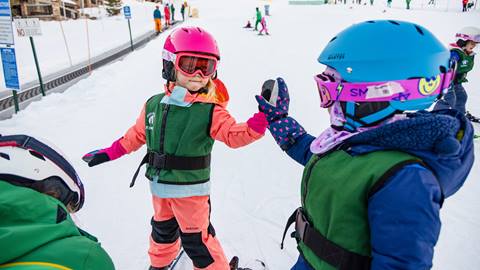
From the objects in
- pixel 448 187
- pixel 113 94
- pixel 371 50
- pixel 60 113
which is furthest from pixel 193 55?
pixel 113 94

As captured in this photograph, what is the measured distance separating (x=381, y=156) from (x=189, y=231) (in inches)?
65.7

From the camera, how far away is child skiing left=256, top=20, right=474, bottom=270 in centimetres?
110

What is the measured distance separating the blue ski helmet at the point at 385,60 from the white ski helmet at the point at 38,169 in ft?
4.22

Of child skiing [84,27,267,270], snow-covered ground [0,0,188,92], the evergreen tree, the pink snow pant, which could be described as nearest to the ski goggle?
child skiing [84,27,267,270]

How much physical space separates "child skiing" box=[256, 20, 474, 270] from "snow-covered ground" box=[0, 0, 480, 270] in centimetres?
153

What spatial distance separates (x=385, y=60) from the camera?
1.32 metres

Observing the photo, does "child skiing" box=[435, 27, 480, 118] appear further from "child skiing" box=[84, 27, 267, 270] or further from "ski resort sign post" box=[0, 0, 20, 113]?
"ski resort sign post" box=[0, 0, 20, 113]

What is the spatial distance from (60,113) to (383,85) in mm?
6762

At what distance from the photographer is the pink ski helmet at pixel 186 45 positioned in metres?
2.44

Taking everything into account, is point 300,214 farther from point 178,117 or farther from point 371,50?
point 178,117

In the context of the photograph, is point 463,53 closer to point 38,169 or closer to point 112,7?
point 38,169

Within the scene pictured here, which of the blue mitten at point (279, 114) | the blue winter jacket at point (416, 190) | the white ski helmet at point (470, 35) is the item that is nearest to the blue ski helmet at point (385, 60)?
the blue winter jacket at point (416, 190)

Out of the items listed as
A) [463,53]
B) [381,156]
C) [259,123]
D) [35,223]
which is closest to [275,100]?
[259,123]

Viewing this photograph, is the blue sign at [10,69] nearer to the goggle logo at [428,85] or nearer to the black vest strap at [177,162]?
the black vest strap at [177,162]
